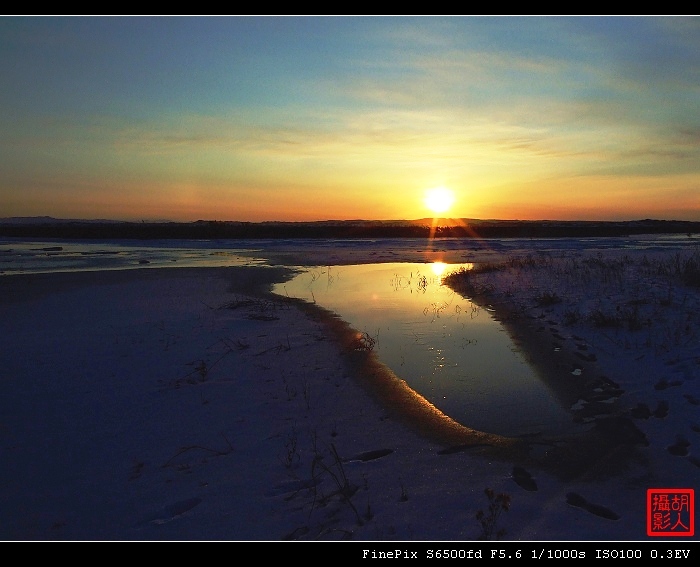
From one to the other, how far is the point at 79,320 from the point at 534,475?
1257 cm

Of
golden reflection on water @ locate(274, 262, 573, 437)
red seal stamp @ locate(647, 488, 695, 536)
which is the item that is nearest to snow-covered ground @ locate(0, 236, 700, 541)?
red seal stamp @ locate(647, 488, 695, 536)

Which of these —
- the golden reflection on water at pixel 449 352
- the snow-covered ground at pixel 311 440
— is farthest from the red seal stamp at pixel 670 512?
the golden reflection on water at pixel 449 352

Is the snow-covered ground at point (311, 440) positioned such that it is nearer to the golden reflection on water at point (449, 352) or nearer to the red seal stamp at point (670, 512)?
the red seal stamp at point (670, 512)

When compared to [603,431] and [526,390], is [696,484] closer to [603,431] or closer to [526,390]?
[603,431]

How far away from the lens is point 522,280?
752 inches

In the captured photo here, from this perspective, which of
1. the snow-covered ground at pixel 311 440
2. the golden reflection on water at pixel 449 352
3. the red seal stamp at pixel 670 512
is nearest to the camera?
the red seal stamp at pixel 670 512

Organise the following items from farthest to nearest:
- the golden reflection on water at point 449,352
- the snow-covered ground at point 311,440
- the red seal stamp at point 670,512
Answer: the golden reflection on water at point 449,352 < the snow-covered ground at point 311,440 < the red seal stamp at point 670,512

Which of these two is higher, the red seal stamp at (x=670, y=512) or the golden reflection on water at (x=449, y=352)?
the golden reflection on water at (x=449, y=352)

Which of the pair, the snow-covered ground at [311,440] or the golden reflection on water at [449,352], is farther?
the golden reflection on water at [449,352]

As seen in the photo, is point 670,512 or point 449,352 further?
point 449,352

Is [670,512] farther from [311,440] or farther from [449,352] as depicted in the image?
[449,352]

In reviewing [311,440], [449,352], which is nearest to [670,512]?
[311,440]

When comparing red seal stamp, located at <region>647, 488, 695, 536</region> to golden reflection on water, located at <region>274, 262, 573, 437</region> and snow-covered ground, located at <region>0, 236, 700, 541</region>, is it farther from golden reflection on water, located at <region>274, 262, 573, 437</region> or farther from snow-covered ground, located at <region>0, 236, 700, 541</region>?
golden reflection on water, located at <region>274, 262, 573, 437</region>
